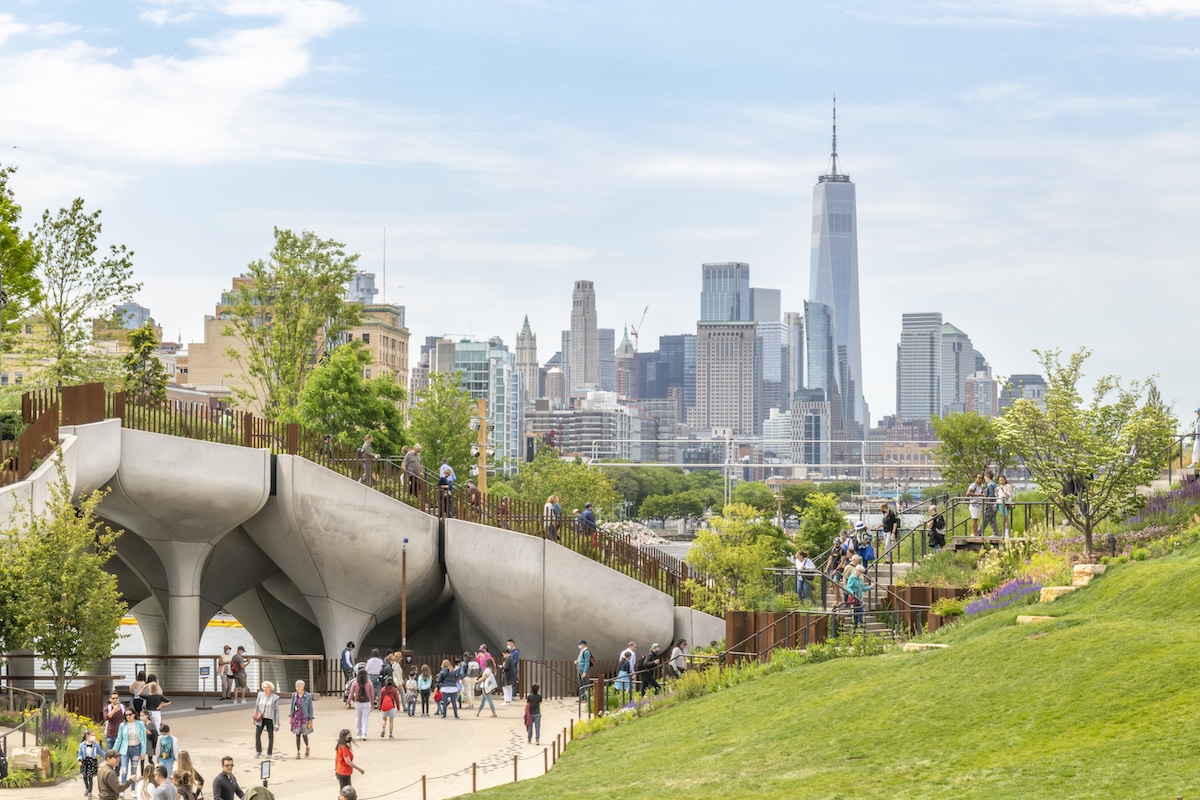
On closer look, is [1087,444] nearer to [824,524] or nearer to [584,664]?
[584,664]

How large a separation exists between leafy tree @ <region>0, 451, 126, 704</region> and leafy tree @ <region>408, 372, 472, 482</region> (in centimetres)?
3600

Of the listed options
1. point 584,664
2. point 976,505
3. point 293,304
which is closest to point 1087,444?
point 976,505

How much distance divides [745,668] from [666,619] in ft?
32.0

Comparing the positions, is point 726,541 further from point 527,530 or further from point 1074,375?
point 1074,375

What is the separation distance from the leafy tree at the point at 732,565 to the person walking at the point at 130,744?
17.5 metres

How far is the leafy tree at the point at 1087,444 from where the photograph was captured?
2906 cm

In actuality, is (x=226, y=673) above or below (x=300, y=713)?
below

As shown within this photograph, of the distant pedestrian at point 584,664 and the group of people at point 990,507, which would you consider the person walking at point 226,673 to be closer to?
the distant pedestrian at point 584,664

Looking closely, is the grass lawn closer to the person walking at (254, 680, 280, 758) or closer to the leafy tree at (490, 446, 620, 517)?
the person walking at (254, 680, 280, 758)

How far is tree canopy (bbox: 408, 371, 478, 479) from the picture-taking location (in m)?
62.8

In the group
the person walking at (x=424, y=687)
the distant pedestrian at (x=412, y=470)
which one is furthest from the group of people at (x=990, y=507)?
the distant pedestrian at (x=412, y=470)

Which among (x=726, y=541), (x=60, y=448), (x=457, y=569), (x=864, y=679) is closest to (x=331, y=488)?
(x=457, y=569)

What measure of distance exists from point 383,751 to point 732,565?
16097 millimetres

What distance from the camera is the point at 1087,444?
96.1 feet
